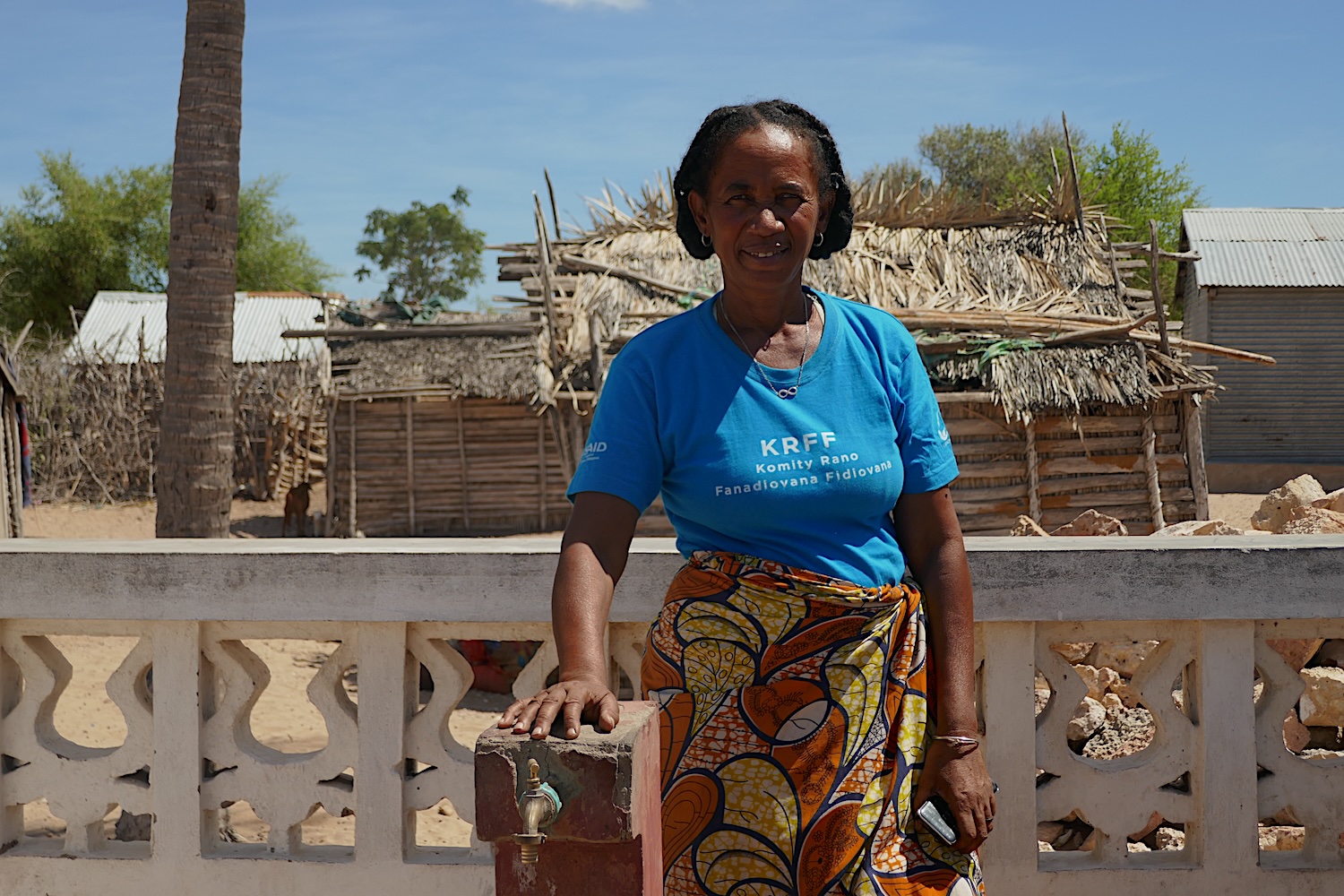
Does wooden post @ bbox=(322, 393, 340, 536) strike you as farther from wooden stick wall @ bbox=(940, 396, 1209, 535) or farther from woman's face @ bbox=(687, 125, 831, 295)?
woman's face @ bbox=(687, 125, 831, 295)

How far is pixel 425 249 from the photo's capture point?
5409 centimetres

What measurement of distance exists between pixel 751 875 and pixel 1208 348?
10.2 m

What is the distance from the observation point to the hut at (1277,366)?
70.3 ft

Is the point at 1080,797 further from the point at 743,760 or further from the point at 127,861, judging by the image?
the point at 127,861

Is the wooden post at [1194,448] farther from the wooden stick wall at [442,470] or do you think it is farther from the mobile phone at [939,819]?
the mobile phone at [939,819]

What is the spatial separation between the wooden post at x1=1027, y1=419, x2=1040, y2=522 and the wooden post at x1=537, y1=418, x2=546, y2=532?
7181mm

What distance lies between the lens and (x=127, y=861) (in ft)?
9.05

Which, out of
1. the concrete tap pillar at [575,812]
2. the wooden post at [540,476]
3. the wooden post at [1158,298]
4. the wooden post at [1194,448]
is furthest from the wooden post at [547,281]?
the concrete tap pillar at [575,812]

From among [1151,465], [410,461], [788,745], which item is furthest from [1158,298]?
[788,745]

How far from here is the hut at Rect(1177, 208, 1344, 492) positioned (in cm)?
2144

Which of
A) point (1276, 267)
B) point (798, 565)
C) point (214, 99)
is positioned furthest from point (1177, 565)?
point (1276, 267)

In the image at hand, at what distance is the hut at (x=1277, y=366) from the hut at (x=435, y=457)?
1237cm

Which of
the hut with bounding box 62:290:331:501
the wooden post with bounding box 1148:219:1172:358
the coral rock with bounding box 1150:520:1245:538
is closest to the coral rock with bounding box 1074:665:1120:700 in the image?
the coral rock with bounding box 1150:520:1245:538

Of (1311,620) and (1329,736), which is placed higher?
(1311,620)
